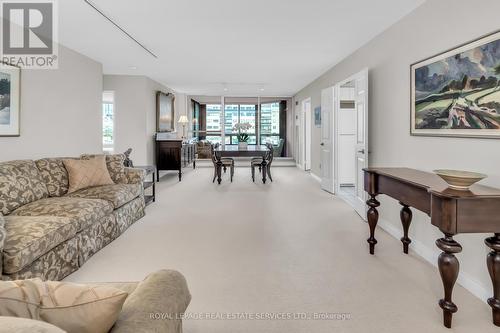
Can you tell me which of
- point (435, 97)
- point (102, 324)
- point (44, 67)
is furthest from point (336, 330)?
point (44, 67)

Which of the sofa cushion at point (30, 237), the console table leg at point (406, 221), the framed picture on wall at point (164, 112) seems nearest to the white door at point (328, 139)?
the console table leg at point (406, 221)

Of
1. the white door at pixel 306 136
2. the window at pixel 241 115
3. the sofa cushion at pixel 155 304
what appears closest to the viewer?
the sofa cushion at pixel 155 304

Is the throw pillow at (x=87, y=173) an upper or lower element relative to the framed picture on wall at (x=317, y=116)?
lower

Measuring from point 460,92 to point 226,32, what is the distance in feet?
8.97

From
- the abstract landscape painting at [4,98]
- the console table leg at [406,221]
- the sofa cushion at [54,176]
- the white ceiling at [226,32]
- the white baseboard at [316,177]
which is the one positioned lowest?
the console table leg at [406,221]

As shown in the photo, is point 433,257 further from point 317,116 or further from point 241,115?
point 241,115

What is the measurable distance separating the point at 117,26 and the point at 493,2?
3714 mm

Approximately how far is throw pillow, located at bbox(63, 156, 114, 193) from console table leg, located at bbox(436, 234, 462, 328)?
3666 millimetres

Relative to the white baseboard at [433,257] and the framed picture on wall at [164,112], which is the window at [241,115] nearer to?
the framed picture on wall at [164,112]

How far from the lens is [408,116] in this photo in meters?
3.32

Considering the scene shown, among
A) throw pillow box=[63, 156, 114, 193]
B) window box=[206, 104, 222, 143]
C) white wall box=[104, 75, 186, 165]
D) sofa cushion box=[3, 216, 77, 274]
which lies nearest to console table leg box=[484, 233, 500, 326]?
sofa cushion box=[3, 216, 77, 274]

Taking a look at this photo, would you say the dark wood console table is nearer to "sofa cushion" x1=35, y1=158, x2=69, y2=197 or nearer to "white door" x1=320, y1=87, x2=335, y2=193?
"sofa cushion" x1=35, y1=158, x2=69, y2=197

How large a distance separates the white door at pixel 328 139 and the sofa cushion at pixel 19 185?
15.0 ft

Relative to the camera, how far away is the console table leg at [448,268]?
73.2 inches
